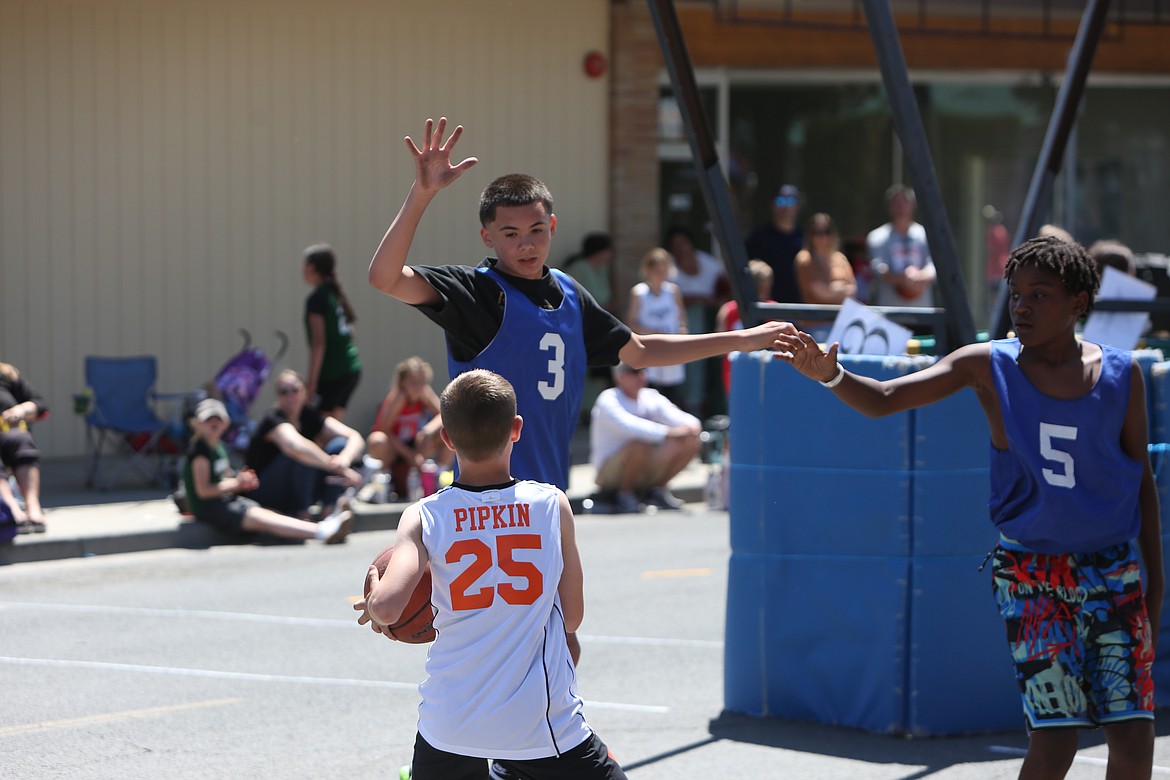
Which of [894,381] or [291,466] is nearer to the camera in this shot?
[894,381]

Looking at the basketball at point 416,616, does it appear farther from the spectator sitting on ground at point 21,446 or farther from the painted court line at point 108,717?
the spectator sitting on ground at point 21,446

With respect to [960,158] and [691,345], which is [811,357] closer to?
[691,345]

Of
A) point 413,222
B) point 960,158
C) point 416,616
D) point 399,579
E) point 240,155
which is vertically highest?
point 960,158

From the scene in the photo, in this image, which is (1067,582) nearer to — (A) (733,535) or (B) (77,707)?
(A) (733,535)

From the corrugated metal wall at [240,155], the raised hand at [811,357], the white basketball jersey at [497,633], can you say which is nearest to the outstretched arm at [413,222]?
the white basketball jersey at [497,633]

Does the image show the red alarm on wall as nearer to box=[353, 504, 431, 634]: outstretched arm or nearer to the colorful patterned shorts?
the colorful patterned shorts

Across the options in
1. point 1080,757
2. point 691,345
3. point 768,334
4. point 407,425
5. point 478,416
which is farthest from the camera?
point 407,425

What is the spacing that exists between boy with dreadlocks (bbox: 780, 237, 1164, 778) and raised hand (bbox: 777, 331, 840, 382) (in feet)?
1.43

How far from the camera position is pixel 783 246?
16344 mm

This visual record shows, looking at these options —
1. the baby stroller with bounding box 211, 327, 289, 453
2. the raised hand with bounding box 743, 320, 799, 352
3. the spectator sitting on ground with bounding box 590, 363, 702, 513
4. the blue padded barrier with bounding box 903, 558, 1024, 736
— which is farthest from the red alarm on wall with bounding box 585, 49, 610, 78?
the raised hand with bounding box 743, 320, 799, 352

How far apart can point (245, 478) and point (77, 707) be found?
4.59 meters

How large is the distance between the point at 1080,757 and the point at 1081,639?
1.89m

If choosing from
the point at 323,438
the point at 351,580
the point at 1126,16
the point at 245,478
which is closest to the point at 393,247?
the point at 351,580

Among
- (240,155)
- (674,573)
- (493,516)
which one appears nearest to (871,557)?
(493,516)
